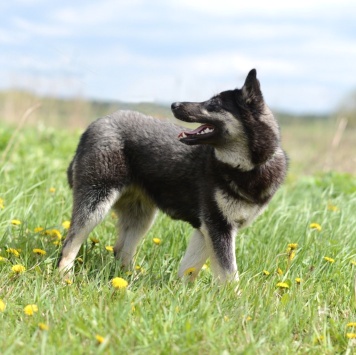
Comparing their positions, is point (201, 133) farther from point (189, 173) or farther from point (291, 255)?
point (291, 255)

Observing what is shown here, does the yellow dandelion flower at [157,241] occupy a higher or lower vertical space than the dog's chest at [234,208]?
lower

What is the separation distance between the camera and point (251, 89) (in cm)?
427

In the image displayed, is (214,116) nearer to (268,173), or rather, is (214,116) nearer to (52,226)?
(268,173)

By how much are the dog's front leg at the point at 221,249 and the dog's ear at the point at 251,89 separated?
890 mm

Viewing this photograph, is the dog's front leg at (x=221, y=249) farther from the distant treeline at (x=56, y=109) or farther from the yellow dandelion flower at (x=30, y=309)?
the distant treeline at (x=56, y=109)

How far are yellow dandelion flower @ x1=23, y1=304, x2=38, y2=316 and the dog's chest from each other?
151cm

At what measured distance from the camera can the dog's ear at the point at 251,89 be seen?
424 centimetres

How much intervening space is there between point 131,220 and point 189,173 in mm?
689

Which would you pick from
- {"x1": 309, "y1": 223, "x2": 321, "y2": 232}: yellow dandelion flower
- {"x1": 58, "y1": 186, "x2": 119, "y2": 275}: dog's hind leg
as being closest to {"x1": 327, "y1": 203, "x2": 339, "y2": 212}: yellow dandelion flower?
{"x1": 309, "y1": 223, "x2": 321, "y2": 232}: yellow dandelion flower

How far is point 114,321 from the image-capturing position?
3.15m

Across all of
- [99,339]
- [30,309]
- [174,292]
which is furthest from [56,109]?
[99,339]

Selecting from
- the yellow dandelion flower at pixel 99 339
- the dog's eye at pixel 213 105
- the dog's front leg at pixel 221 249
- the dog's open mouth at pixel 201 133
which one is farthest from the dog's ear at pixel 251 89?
the yellow dandelion flower at pixel 99 339

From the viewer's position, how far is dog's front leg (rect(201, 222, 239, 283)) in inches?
167

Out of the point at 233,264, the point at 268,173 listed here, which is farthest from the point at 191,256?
the point at 268,173
